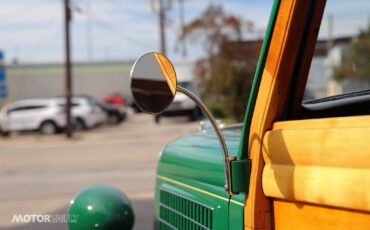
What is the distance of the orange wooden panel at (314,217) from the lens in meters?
1.66

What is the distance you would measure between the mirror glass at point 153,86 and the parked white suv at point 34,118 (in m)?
25.5

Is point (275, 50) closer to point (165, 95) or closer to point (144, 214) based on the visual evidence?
point (165, 95)

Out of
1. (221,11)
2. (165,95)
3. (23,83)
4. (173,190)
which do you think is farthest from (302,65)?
(23,83)

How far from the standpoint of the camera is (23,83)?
54812 mm

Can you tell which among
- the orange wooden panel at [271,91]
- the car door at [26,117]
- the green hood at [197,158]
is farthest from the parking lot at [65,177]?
the car door at [26,117]

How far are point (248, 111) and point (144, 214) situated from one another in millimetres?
5583

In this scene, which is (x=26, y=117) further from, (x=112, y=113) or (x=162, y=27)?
(x=162, y=27)

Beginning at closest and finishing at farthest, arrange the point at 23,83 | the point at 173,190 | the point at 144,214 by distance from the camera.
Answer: the point at 173,190, the point at 144,214, the point at 23,83

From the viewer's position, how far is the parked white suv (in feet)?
88.7

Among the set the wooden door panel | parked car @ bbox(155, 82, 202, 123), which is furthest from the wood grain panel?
parked car @ bbox(155, 82, 202, 123)

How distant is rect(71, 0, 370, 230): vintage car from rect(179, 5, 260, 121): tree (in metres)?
23.3

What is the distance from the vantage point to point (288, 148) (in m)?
1.89

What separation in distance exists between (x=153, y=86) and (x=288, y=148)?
1.74ft

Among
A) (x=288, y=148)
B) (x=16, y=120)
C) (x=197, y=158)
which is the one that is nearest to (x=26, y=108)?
(x=16, y=120)
